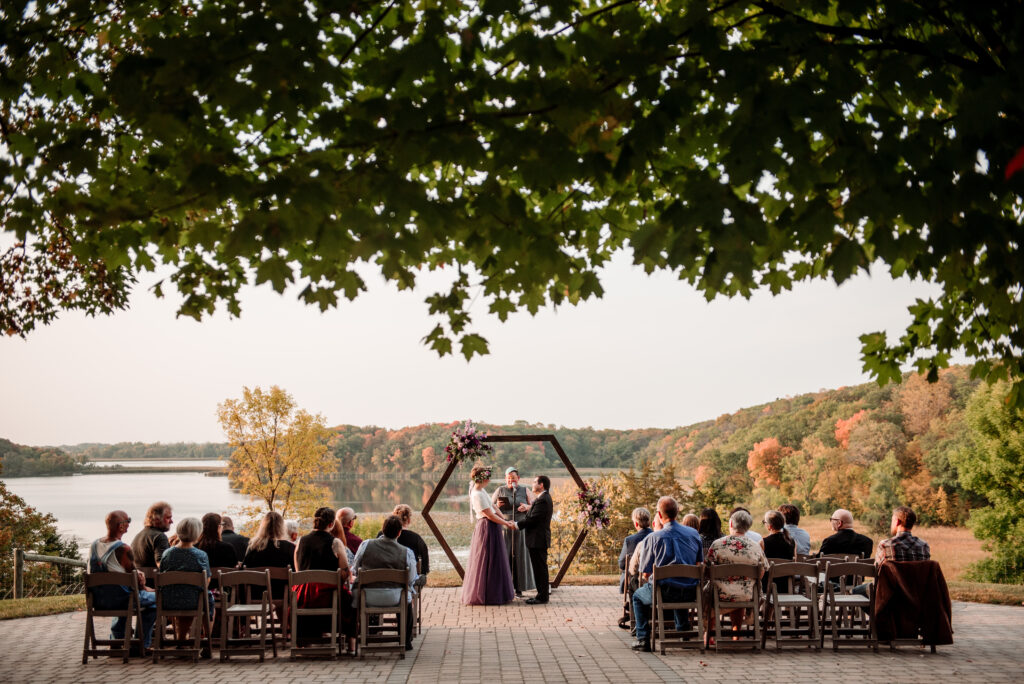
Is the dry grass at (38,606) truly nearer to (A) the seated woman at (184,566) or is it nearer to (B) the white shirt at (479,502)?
(A) the seated woman at (184,566)

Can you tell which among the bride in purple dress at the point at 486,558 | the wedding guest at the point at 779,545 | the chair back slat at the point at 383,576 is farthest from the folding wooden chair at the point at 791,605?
the bride in purple dress at the point at 486,558

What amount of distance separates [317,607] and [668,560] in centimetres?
361

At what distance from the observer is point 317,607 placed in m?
8.83

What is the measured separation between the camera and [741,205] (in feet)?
12.7

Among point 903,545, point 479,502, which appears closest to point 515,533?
point 479,502

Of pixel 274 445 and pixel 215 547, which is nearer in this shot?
pixel 215 547

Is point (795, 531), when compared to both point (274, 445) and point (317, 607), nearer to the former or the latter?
point (317, 607)

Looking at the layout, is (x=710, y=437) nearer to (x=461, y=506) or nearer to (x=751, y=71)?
(x=461, y=506)

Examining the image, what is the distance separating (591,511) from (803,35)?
34.8 ft

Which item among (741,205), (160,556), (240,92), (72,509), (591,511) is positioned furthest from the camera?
(72,509)

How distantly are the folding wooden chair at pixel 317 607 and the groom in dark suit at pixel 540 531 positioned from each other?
466 cm

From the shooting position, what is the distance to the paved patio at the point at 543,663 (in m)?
7.77

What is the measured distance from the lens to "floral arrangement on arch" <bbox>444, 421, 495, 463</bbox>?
14.3m

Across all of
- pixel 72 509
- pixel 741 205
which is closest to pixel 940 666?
pixel 741 205
